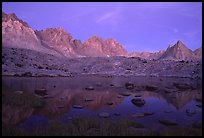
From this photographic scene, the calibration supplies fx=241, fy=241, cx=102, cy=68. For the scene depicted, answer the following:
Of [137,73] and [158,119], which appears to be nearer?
[158,119]

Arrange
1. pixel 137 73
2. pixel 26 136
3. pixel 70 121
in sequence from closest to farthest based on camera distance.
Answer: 1. pixel 26 136
2. pixel 70 121
3. pixel 137 73

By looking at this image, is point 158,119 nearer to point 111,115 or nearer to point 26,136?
point 111,115

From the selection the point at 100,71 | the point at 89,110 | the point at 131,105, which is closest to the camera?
the point at 89,110

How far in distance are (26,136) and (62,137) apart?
171cm

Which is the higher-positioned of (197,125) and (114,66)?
(114,66)

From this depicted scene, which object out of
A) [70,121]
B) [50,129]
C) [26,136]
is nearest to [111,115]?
[70,121]

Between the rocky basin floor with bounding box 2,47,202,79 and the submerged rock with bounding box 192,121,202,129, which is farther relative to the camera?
the rocky basin floor with bounding box 2,47,202,79

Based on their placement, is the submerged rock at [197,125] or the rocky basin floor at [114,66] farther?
the rocky basin floor at [114,66]

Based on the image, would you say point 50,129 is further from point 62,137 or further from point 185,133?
point 185,133

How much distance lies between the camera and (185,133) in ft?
41.3

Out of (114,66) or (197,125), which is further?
(114,66)

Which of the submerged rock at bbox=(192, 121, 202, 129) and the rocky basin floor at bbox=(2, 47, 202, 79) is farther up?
the rocky basin floor at bbox=(2, 47, 202, 79)

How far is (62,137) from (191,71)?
8034 centimetres

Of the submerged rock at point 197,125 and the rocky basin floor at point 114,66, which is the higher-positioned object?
the rocky basin floor at point 114,66
